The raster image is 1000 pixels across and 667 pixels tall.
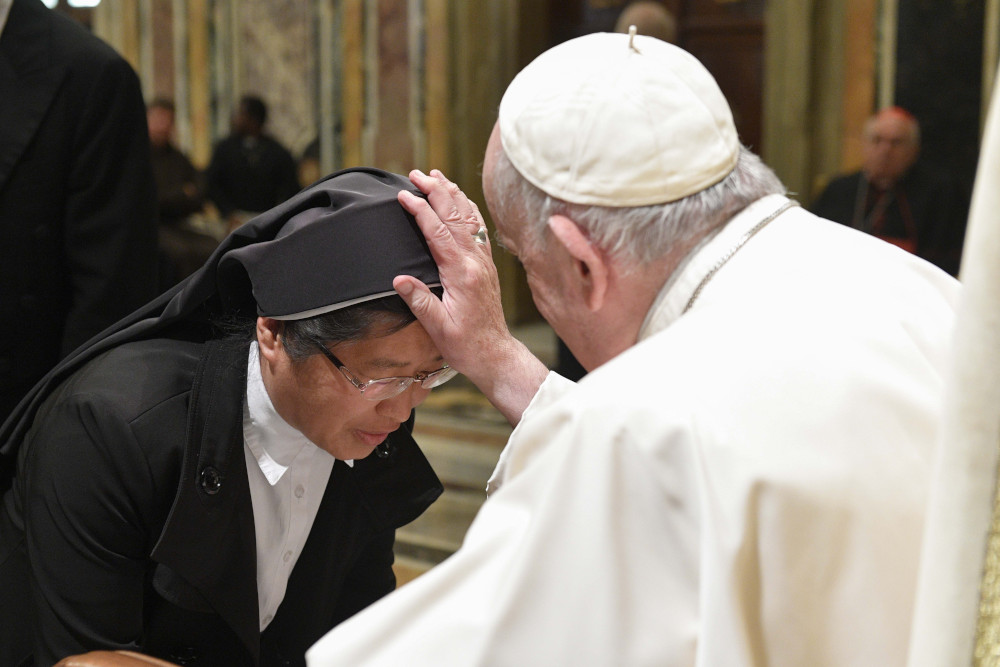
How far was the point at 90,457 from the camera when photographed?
183cm

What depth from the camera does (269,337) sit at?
6.63 ft

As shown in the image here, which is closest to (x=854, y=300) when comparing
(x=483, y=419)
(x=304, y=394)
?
(x=304, y=394)

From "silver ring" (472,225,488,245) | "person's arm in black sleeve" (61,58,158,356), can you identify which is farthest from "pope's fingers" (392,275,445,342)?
"person's arm in black sleeve" (61,58,158,356)

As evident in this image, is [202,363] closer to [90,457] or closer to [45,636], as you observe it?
[90,457]

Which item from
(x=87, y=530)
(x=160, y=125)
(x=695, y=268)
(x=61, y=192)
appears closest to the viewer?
(x=695, y=268)

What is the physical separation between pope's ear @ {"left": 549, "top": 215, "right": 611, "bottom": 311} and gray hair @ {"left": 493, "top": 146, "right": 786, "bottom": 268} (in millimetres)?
14

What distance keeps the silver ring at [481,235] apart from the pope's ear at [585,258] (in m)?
0.50

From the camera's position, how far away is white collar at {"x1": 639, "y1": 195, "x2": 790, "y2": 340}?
1386 millimetres

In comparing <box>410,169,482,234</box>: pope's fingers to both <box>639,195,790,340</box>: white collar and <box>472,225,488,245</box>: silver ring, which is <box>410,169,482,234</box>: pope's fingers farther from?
<box>639,195,790,340</box>: white collar

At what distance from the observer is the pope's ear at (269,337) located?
2.01 metres

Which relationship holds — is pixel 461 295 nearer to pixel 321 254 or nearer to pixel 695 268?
pixel 321 254

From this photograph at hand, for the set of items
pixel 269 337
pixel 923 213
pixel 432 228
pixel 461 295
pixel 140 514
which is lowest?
pixel 923 213

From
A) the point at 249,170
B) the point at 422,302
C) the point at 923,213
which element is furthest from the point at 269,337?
the point at 249,170

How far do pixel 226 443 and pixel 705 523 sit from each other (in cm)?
104
